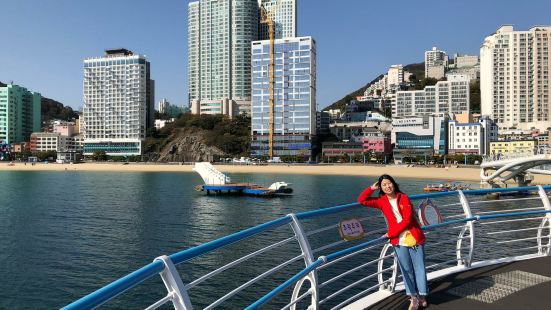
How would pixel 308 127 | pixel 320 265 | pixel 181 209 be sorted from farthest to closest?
pixel 308 127 → pixel 181 209 → pixel 320 265

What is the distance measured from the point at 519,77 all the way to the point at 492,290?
636ft

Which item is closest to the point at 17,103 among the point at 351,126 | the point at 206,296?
the point at 351,126

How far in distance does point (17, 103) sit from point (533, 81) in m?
222

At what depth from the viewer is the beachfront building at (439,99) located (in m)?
174

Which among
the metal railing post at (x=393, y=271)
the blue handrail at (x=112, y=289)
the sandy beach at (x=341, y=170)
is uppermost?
the blue handrail at (x=112, y=289)

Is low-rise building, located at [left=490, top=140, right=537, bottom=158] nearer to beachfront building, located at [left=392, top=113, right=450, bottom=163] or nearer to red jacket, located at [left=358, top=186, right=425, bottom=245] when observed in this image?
beachfront building, located at [left=392, top=113, right=450, bottom=163]

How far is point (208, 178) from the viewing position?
69.7 m

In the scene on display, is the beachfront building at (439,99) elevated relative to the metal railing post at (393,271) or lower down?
elevated

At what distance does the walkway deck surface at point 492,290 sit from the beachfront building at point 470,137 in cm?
14411

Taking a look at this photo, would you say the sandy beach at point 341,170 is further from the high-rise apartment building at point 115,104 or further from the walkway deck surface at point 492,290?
the walkway deck surface at point 492,290

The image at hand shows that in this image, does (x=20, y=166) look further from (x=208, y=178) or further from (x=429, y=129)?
(x=429, y=129)

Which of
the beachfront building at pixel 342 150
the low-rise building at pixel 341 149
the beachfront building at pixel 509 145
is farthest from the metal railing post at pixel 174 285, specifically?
the low-rise building at pixel 341 149

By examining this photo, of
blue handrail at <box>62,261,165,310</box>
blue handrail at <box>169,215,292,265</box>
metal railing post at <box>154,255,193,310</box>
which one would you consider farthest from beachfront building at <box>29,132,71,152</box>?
blue handrail at <box>62,261,165,310</box>

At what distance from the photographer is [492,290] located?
6188 millimetres
